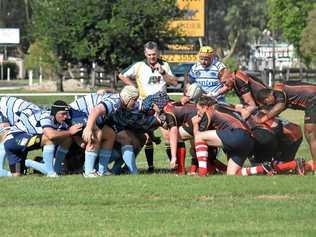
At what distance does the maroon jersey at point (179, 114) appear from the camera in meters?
13.2

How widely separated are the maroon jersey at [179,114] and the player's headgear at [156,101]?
319 mm

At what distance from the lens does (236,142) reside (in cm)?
1238

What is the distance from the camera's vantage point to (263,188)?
36.5 feet

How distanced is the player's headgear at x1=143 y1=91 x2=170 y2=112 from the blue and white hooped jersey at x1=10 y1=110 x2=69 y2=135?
1.41 meters

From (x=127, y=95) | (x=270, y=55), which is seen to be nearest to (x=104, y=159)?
(x=127, y=95)

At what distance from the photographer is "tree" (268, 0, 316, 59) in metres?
71.6

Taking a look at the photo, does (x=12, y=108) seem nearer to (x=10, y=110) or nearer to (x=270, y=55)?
(x=10, y=110)

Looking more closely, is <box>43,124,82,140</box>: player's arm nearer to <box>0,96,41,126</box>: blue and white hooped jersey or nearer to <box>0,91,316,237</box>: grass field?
<box>0,91,316,237</box>: grass field

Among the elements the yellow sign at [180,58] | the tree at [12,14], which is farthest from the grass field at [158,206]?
the tree at [12,14]

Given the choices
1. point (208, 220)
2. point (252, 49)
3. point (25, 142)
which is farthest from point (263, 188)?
point (252, 49)

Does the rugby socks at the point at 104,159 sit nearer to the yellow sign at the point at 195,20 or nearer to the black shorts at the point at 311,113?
the black shorts at the point at 311,113

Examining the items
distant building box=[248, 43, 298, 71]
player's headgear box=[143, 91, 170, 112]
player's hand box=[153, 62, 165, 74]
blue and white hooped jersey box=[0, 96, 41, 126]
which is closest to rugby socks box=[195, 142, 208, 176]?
player's headgear box=[143, 91, 170, 112]

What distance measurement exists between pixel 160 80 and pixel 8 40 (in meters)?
42.0

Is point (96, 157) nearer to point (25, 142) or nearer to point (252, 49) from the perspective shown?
point (25, 142)
